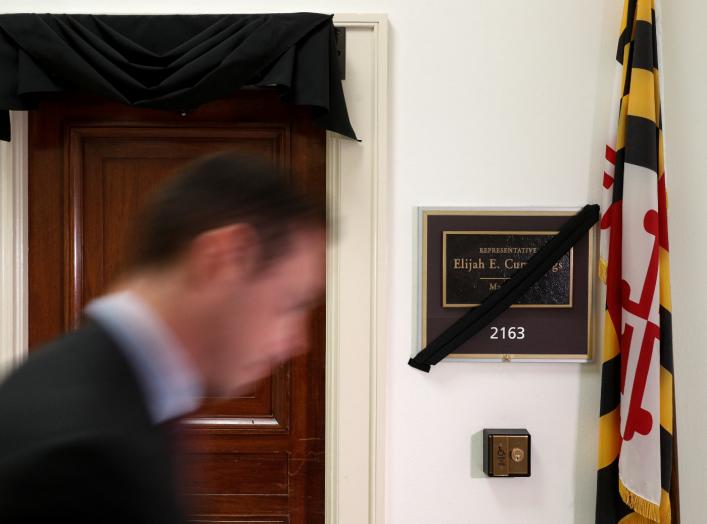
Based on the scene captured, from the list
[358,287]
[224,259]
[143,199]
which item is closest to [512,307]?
[358,287]

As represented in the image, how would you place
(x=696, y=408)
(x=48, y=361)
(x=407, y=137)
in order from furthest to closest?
(x=407, y=137)
(x=696, y=408)
(x=48, y=361)

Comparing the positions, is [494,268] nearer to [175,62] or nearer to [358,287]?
[358,287]

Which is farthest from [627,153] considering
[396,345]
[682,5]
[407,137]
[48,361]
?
[48,361]

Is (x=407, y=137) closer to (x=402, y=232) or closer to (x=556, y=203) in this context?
(x=402, y=232)

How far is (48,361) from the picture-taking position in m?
Result: 0.66

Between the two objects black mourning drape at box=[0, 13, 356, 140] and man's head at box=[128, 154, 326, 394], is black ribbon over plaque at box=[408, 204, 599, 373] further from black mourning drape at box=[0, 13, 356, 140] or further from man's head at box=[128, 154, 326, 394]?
man's head at box=[128, 154, 326, 394]

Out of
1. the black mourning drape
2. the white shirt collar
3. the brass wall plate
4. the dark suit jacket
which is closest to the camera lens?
the dark suit jacket

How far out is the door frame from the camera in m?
1.93

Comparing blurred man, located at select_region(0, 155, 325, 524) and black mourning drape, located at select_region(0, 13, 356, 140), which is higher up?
black mourning drape, located at select_region(0, 13, 356, 140)

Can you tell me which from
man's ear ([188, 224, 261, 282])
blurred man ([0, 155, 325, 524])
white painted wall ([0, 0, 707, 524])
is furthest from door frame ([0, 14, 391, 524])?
man's ear ([188, 224, 261, 282])

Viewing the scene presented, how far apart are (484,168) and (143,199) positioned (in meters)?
1.13

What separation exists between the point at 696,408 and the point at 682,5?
A: 1.24 meters

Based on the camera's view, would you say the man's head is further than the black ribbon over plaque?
No

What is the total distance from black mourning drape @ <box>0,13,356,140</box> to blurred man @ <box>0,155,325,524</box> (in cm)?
Answer: 109
